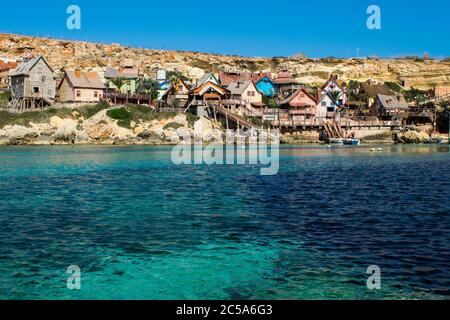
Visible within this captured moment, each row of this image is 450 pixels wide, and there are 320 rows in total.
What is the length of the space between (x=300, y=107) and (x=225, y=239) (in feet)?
300

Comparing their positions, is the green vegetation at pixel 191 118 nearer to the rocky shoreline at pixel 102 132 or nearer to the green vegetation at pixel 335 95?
the rocky shoreline at pixel 102 132

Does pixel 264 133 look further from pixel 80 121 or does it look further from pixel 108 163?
pixel 108 163

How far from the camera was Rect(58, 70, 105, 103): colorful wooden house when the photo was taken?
94312mm

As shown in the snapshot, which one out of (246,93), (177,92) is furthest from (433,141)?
(177,92)

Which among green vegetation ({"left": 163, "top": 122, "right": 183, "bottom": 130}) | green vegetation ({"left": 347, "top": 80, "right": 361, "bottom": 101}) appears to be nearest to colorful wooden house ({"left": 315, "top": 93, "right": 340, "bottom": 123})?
green vegetation ({"left": 347, "top": 80, "right": 361, "bottom": 101})

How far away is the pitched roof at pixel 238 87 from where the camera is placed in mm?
104750

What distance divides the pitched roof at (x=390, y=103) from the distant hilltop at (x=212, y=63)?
4161 centimetres

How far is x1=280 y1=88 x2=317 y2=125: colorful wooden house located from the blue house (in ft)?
42.7

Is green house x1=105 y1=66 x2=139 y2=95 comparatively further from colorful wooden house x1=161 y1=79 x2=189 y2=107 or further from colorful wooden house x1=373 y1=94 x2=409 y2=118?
colorful wooden house x1=373 y1=94 x2=409 y2=118

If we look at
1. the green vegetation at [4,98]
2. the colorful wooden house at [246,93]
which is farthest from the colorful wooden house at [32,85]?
the colorful wooden house at [246,93]

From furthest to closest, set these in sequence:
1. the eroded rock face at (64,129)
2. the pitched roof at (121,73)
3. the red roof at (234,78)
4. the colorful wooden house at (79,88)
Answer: the red roof at (234,78), the pitched roof at (121,73), the colorful wooden house at (79,88), the eroded rock face at (64,129)

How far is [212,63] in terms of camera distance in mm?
165250
